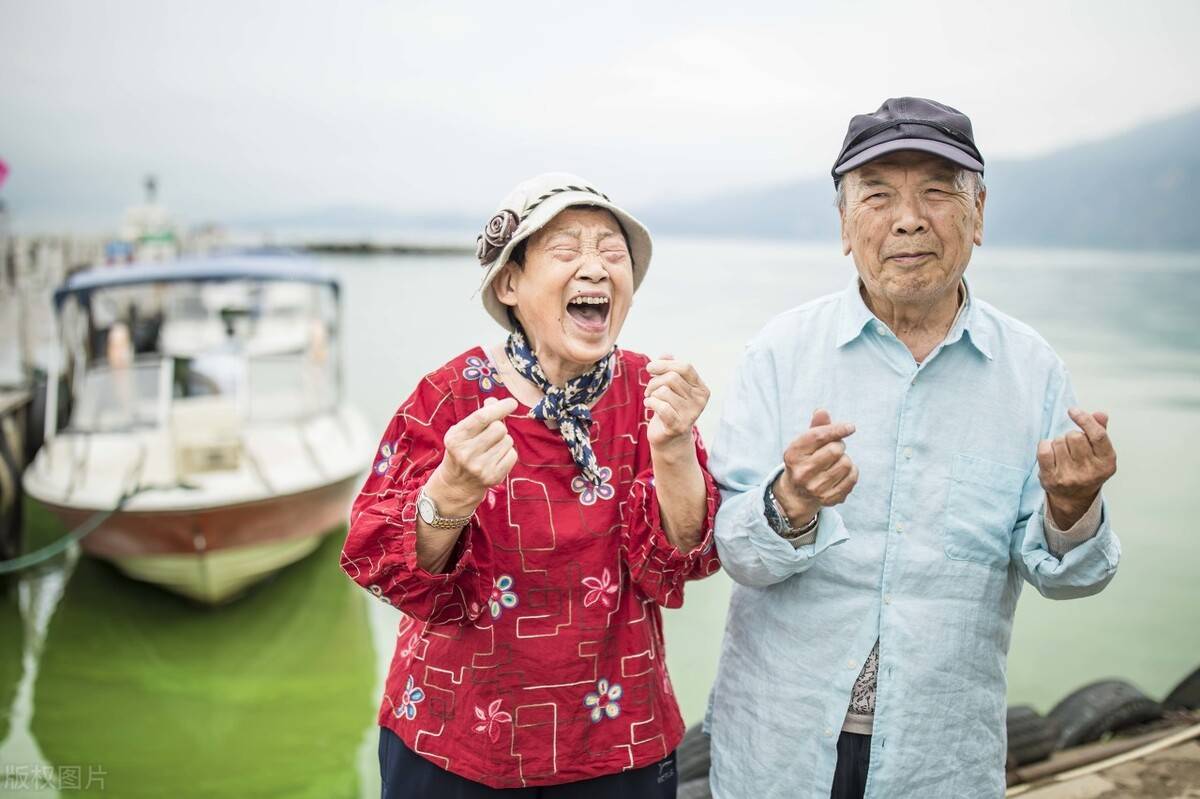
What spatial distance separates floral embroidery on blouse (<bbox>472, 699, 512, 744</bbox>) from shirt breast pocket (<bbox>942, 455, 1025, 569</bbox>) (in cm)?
93

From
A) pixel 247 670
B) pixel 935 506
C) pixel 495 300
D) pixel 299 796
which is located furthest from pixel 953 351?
pixel 247 670

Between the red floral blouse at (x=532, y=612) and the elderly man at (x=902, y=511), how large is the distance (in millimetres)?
205

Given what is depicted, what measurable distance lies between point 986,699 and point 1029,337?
0.75 meters

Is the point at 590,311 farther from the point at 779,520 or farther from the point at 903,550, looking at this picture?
the point at 903,550

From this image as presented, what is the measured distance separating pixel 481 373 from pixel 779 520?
683 mm

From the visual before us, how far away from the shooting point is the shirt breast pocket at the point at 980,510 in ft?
5.55

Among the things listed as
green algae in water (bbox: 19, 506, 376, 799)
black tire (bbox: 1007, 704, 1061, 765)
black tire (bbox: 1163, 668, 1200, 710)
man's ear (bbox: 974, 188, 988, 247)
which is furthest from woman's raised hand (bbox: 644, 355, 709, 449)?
green algae in water (bbox: 19, 506, 376, 799)

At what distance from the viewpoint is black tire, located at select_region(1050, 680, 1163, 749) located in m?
3.89

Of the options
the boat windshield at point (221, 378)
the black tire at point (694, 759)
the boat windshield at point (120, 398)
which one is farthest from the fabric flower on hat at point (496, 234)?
the boat windshield at point (120, 398)

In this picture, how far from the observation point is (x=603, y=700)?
1753 mm

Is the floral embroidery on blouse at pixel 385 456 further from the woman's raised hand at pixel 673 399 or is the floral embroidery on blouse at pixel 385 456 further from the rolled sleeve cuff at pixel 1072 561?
the rolled sleeve cuff at pixel 1072 561

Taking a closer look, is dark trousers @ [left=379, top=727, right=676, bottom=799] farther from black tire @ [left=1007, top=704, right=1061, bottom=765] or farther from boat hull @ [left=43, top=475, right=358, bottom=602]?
boat hull @ [left=43, top=475, right=358, bottom=602]

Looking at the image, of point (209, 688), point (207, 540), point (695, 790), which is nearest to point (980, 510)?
point (695, 790)

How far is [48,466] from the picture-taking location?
681cm
